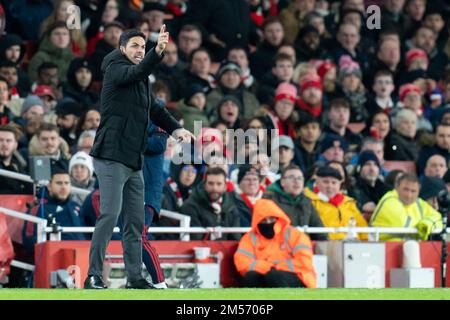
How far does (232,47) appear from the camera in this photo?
21906mm

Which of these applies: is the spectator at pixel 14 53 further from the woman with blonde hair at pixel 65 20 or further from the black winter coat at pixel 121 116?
the black winter coat at pixel 121 116

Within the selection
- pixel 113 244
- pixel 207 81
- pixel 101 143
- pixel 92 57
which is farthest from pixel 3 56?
pixel 101 143

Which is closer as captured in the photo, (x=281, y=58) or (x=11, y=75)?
(x=11, y=75)

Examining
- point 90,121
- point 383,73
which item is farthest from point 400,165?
point 90,121

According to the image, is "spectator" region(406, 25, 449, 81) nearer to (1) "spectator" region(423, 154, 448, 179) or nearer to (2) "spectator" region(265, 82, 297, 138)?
(2) "spectator" region(265, 82, 297, 138)

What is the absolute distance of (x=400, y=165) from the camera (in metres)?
20.5

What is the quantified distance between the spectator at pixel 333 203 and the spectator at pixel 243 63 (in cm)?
395

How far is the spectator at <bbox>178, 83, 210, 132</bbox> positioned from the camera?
773 inches

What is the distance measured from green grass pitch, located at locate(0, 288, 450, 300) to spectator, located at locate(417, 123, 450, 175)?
8.45 metres

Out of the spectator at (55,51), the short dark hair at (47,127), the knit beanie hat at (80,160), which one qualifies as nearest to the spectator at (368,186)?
the knit beanie hat at (80,160)

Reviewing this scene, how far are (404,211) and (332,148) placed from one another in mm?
2692

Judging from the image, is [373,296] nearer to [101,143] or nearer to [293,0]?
[101,143]

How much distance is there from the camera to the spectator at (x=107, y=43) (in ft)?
66.7

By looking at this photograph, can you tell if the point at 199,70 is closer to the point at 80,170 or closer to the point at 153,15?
the point at 153,15
